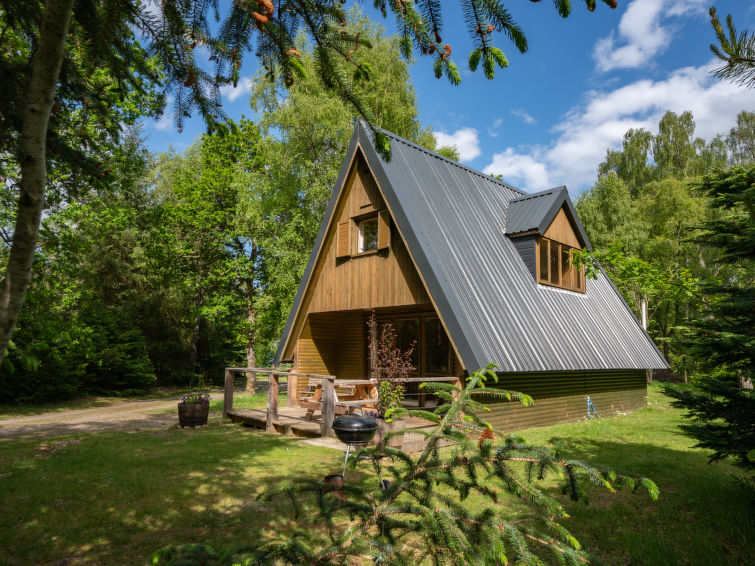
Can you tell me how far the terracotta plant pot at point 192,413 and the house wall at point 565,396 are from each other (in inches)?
286

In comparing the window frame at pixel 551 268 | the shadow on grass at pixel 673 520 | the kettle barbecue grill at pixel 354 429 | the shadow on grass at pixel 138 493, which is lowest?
the shadow on grass at pixel 138 493

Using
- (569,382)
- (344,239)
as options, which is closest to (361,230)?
(344,239)

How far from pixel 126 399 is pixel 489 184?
60.8ft

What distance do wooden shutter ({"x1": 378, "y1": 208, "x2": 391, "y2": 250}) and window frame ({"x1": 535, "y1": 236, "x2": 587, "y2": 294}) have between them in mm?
4645

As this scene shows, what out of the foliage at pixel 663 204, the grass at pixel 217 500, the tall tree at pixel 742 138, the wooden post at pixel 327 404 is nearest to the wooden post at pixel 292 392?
the grass at pixel 217 500

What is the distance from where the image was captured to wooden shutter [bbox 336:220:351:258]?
40.7ft

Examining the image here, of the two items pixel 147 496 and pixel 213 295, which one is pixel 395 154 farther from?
pixel 213 295

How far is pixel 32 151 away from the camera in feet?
8.64

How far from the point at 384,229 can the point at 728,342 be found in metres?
7.61

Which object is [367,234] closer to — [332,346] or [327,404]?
[332,346]

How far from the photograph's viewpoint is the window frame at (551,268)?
12813 mm

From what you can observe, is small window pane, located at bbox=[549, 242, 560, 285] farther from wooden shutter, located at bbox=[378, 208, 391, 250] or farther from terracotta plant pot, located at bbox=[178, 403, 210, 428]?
terracotta plant pot, located at bbox=[178, 403, 210, 428]

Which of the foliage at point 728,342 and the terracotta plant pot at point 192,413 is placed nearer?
the foliage at point 728,342

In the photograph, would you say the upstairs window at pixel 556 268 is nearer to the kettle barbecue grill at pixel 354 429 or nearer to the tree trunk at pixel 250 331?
the kettle barbecue grill at pixel 354 429
